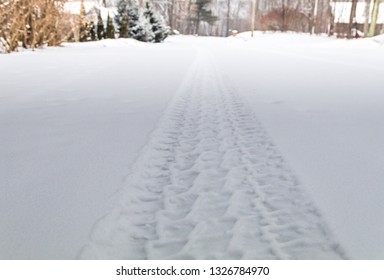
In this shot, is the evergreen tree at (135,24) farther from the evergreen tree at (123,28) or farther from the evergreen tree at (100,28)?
the evergreen tree at (100,28)

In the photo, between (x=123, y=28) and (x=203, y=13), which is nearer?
(x=123, y=28)

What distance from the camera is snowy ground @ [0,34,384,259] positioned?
2037 millimetres

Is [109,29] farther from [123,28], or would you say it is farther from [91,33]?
[91,33]

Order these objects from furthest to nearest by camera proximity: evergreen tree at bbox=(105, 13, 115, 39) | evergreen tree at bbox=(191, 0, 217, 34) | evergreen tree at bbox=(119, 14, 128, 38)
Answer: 1. evergreen tree at bbox=(191, 0, 217, 34)
2. evergreen tree at bbox=(119, 14, 128, 38)
3. evergreen tree at bbox=(105, 13, 115, 39)

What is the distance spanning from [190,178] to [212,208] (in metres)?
0.50

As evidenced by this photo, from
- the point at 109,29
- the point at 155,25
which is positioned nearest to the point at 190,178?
the point at 109,29

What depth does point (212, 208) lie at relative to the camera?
2408 millimetres

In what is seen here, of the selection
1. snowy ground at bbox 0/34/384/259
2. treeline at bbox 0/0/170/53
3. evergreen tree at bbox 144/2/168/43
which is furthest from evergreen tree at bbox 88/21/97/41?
snowy ground at bbox 0/34/384/259

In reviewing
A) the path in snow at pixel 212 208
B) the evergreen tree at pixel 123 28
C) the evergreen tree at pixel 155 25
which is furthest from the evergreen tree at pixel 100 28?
the path in snow at pixel 212 208

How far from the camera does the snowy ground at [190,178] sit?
204cm

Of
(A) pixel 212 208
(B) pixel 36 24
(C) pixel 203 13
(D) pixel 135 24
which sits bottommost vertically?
(A) pixel 212 208

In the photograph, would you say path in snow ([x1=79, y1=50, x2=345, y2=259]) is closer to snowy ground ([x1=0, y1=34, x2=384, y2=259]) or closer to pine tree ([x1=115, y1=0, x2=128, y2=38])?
snowy ground ([x1=0, y1=34, x2=384, y2=259])
